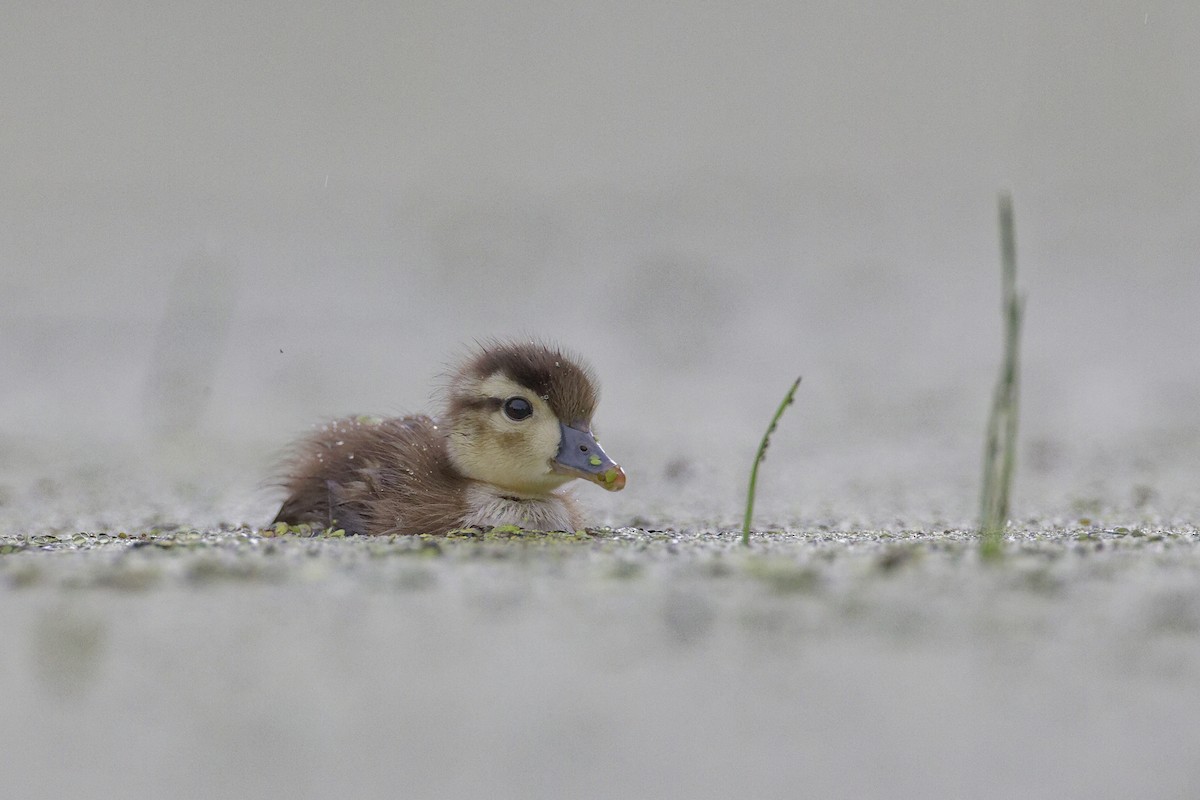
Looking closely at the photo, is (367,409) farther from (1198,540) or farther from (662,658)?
(662,658)

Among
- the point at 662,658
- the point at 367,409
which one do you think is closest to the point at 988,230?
the point at 367,409

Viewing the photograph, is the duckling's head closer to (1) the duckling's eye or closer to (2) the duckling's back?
(1) the duckling's eye

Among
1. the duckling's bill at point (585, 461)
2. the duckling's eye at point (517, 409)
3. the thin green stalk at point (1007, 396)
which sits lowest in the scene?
the duckling's bill at point (585, 461)

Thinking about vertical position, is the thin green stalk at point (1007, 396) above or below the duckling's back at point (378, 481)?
above

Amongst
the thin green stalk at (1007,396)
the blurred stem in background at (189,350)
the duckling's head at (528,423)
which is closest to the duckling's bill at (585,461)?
the duckling's head at (528,423)

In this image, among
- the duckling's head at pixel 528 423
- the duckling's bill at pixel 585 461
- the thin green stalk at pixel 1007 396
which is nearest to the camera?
the thin green stalk at pixel 1007 396

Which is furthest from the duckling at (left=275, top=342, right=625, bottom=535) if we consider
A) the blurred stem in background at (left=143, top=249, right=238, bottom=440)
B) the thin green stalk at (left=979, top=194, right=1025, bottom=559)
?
the blurred stem in background at (left=143, top=249, right=238, bottom=440)

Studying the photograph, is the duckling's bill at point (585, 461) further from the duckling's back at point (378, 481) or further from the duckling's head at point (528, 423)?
the duckling's back at point (378, 481)

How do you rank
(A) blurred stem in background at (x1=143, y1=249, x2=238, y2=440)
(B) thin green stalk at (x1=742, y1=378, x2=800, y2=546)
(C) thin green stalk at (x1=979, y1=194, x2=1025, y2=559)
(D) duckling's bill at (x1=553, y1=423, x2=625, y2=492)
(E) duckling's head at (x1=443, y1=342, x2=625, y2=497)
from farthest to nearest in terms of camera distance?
(A) blurred stem in background at (x1=143, y1=249, x2=238, y2=440) < (E) duckling's head at (x1=443, y1=342, x2=625, y2=497) < (D) duckling's bill at (x1=553, y1=423, x2=625, y2=492) < (B) thin green stalk at (x1=742, y1=378, x2=800, y2=546) < (C) thin green stalk at (x1=979, y1=194, x2=1025, y2=559)
